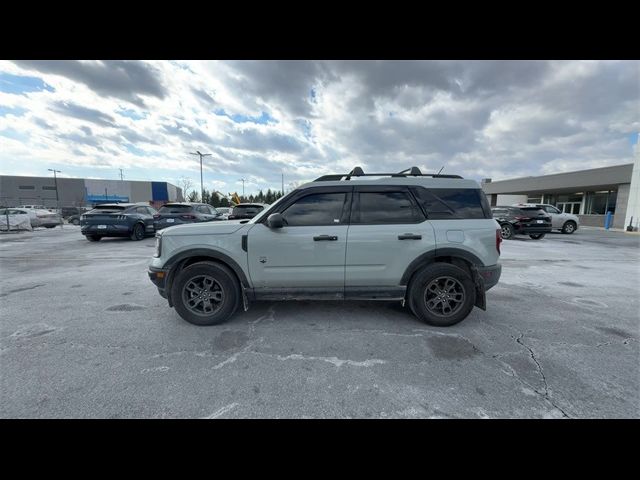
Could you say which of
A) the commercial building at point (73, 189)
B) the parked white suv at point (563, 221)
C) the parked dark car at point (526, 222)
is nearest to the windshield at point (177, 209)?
the parked dark car at point (526, 222)

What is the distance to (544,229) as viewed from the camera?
12188 millimetres

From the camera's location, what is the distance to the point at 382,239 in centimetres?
342

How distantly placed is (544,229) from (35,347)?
54.9 ft

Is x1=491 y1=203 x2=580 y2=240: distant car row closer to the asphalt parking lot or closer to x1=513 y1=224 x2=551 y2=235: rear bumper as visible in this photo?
x1=513 y1=224 x2=551 y2=235: rear bumper

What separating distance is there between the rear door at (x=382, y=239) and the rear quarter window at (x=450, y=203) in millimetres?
143

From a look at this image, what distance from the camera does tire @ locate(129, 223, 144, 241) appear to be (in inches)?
444

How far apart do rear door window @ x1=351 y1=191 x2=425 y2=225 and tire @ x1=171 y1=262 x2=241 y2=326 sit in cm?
190

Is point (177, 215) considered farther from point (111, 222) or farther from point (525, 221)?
point (525, 221)

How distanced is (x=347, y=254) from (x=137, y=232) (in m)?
11.6

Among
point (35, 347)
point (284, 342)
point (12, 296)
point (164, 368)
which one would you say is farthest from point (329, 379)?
point (12, 296)

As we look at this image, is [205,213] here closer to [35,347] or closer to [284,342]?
[35,347]

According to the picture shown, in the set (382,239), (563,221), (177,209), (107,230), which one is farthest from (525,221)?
(107,230)

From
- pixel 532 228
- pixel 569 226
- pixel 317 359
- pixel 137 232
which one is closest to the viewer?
pixel 317 359

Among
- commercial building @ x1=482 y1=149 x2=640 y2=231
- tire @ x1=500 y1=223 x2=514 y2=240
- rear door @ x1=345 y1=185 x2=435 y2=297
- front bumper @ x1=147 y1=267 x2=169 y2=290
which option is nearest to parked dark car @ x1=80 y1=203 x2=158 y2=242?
front bumper @ x1=147 y1=267 x2=169 y2=290
